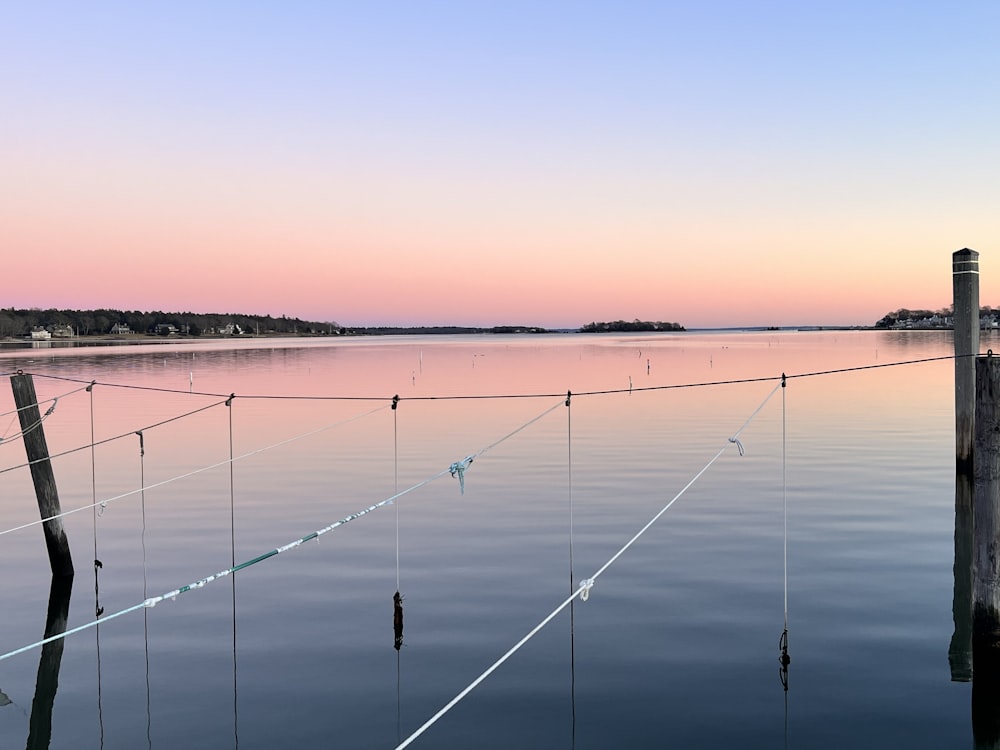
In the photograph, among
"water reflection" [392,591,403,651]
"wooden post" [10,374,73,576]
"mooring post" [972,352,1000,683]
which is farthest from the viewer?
"wooden post" [10,374,73,576]

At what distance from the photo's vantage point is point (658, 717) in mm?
12336

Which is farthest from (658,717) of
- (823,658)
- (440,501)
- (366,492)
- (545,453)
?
(545,453)

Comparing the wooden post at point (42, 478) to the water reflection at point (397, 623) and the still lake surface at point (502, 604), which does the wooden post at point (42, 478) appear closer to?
the still lake surface at point (502, 604)

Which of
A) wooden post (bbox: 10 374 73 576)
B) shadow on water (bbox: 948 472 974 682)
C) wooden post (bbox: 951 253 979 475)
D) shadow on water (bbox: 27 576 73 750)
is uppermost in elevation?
wooden post (bbox: 951 253 979 475)

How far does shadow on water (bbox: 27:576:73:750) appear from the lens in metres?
12.5

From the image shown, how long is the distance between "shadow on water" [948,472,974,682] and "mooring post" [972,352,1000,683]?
1482 millimetres

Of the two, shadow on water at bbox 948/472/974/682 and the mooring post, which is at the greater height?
the mooring post

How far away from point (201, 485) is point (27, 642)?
50.2 feet

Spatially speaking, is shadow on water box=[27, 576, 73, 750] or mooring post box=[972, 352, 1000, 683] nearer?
mooring post box=[972, 352, 1000, 683]

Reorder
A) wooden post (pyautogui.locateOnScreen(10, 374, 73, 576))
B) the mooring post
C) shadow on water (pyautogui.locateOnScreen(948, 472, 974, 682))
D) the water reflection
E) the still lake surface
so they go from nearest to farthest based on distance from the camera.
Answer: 1. the mooring post
2. the still lake surface
3. shadow on water (pyautogui.locateOnScreen(948, 472, 974, 682))
4. the water reflection
5. wooden post (pyautogui.locateOnScreen(10, 374, 73, 576))

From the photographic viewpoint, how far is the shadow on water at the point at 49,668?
12.5 meters

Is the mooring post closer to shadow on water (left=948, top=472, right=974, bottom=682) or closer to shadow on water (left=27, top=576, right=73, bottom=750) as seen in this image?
shadow on water (left=948, top=472, right=974, bottom=682)

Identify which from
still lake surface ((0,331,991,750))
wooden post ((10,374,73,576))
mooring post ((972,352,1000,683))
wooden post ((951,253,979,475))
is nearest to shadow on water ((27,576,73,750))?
still lake surface ((0,331,991,750))

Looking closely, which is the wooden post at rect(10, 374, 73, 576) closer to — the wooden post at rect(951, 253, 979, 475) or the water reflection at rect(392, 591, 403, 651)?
the water reflection at rect(392, 591, 403, 651)
